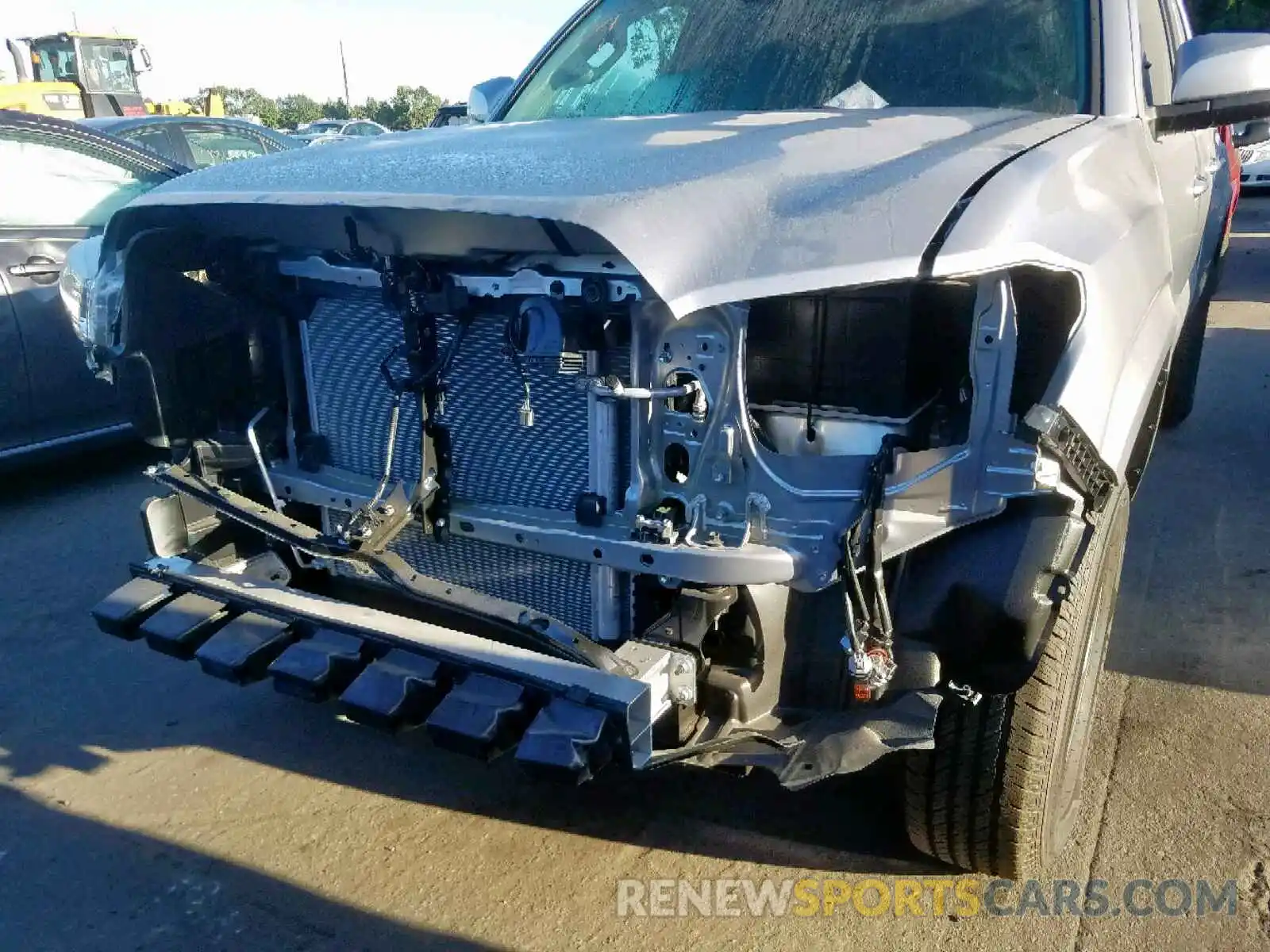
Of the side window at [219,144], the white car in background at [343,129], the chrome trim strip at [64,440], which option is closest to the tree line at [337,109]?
the white car in background at [343,129]

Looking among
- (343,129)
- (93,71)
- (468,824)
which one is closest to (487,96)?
(468,824)

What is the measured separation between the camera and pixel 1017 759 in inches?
87.4

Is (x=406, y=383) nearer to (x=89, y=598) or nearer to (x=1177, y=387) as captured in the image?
(x=89, y=598)

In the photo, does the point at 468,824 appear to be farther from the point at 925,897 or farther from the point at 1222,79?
the point at 1222,79

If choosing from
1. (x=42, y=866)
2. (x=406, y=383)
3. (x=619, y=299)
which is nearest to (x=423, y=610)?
(x=406, y=383)

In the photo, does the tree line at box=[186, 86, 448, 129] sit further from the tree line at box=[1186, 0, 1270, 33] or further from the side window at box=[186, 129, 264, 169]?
the side window at box=[186, 129, 264, 169]

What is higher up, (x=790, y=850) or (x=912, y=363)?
(x=912, y=363)

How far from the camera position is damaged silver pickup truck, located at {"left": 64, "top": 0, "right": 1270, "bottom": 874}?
6.43ft

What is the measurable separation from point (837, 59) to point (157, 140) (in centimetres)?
691

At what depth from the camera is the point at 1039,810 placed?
7.62 feet

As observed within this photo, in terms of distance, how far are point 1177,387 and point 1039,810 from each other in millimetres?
3863

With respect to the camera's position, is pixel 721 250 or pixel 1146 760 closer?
pixel 721 250

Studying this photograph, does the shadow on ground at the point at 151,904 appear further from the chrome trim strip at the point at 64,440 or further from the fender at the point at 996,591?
the chrome trim strip at the point at 64,440

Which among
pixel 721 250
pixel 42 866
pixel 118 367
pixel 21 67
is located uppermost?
pixel 21 67
